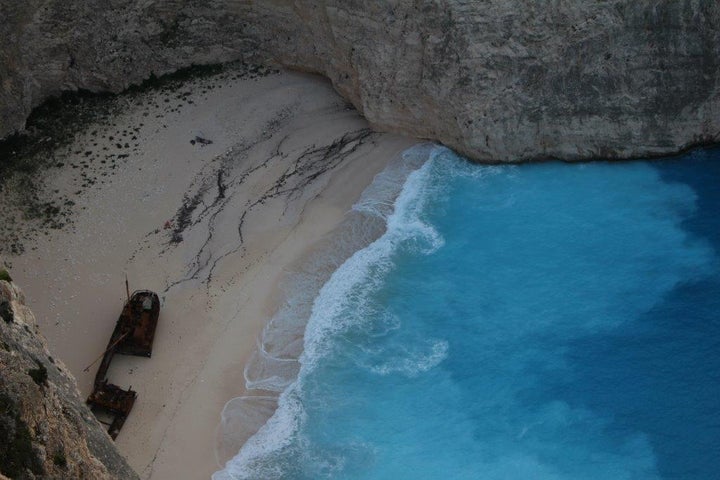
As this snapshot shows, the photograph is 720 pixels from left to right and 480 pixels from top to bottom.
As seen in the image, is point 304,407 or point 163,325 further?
point 163,325

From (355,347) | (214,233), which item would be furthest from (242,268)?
(355,347)

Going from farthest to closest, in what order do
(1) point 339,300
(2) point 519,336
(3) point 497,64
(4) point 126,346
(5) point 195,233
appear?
(3) point 497,64 → (5) point 195,233 → (1) point 339,300 → (2) point 519,336 → (4) point 126,346

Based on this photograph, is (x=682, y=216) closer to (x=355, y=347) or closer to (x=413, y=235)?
(x=413, y=235)

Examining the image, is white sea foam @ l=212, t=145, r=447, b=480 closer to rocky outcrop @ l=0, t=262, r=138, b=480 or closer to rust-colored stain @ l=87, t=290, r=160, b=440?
rust-colored stain @ l=87, t=290, r=160, b=440

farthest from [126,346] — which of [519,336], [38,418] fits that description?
[519,336]

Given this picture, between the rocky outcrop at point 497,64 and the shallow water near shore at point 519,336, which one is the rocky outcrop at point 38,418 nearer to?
the shallow water near shore at point 519,336

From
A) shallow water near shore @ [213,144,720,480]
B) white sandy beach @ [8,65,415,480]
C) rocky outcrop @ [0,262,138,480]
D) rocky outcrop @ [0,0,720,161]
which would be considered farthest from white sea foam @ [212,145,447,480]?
rocky outcrop @ [0,262,138,480]

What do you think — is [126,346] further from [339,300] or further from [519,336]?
[519,336]
